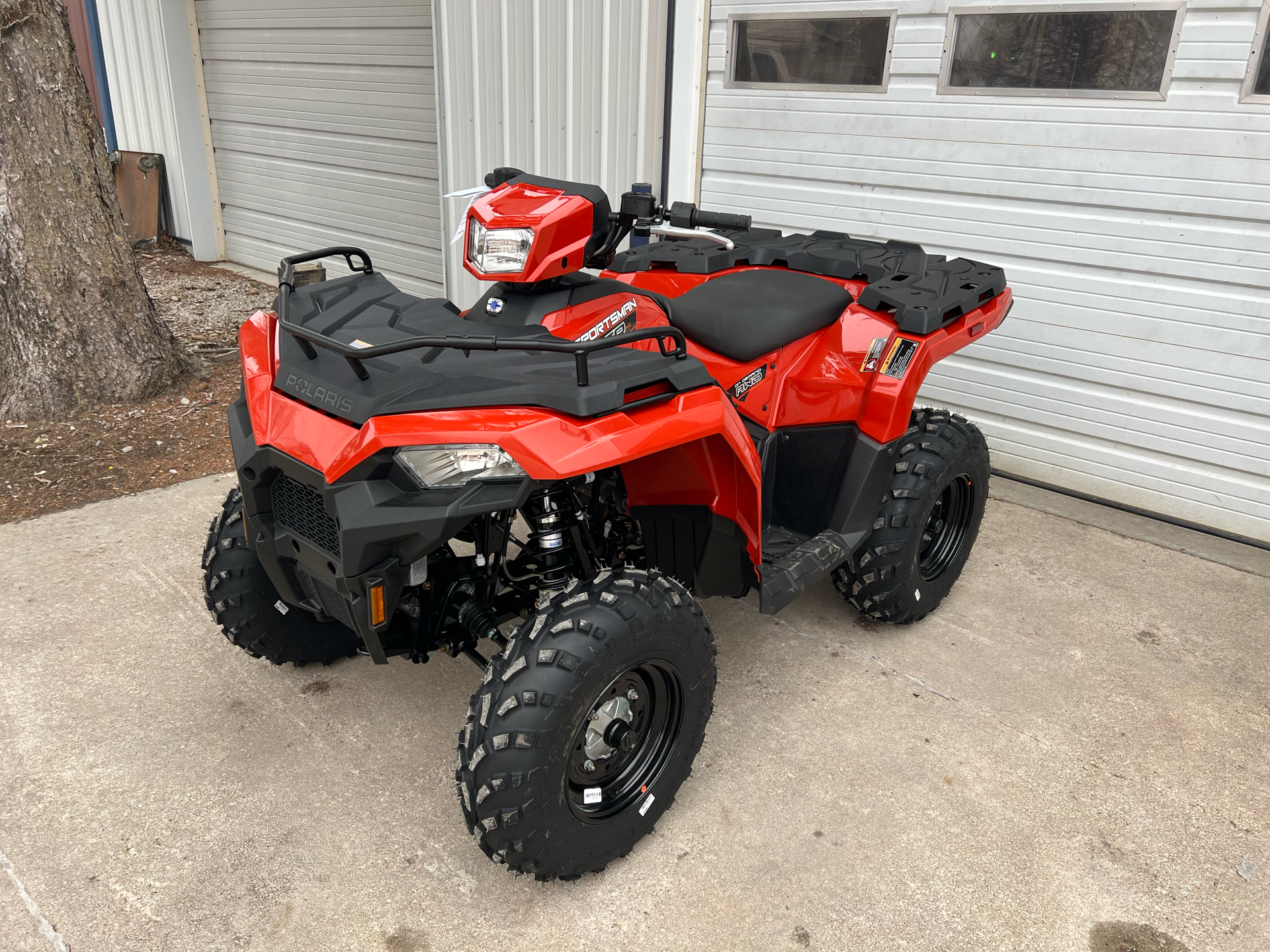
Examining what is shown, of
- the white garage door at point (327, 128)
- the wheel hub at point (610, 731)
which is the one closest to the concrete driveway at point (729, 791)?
the wheel hub at point (610, 731)

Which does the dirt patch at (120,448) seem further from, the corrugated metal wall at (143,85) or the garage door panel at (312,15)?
the corrugated metal wall at (143,85)

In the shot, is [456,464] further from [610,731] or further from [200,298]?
[200,298]

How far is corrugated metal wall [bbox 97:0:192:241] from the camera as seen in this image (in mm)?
8797

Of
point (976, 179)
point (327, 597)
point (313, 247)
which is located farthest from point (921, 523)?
point (313, 247)

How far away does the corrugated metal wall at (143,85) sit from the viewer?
880 centimetres

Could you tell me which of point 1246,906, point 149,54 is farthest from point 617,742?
point 149,54

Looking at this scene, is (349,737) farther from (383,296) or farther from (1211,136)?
(1211,136)

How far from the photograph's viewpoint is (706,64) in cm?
508

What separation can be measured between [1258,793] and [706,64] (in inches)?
169

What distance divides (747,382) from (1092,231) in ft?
7.86

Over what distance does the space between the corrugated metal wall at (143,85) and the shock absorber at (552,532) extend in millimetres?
8677

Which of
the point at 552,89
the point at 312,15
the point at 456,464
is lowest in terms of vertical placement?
the point at 456,464

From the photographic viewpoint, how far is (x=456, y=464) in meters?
1.82

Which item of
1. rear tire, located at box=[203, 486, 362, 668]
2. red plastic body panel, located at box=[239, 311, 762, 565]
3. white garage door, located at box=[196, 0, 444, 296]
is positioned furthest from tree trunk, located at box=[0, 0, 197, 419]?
red plastic body panel, located at box=[239, 311, 762, 565]
